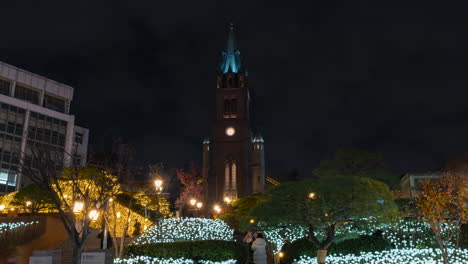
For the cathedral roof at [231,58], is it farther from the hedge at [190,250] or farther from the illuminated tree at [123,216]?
the hedge at [190,250]

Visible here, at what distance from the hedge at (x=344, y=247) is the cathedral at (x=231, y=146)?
39.2 m

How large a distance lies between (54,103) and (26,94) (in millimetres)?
4597

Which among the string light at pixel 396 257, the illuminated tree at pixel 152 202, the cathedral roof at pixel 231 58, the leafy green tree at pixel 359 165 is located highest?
the cathedral roof at pixel 231 58

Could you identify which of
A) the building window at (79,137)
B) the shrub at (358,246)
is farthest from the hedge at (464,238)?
the building window at (79,137)

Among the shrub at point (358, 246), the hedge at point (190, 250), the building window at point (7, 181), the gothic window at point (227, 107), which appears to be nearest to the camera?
the hedge at point (190, 250)

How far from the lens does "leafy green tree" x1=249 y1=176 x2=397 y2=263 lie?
58.8 ft

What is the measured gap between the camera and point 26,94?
58.5 m

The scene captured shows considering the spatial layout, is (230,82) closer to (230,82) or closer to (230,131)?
(230,82)

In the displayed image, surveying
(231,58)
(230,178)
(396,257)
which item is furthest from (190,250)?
(231,58)

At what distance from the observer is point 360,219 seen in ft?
61.7

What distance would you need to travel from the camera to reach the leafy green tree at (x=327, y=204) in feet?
58.8

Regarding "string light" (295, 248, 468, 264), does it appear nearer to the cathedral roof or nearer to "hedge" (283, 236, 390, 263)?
"hedge" (283, 236, 390, 263)

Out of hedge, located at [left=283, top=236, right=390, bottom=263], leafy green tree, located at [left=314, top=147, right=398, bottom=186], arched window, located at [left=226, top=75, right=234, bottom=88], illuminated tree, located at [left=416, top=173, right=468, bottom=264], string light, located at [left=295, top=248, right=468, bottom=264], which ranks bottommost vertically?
string light, located at [left=295, top=248, right=468, bottom=264]

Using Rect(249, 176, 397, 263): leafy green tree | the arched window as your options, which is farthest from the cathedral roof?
Rect(249, 176, 397, 263): leafy green tree
